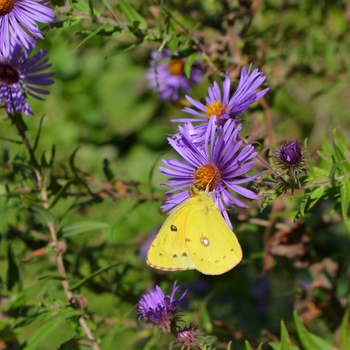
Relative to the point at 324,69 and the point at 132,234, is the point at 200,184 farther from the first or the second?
the point at 132,234

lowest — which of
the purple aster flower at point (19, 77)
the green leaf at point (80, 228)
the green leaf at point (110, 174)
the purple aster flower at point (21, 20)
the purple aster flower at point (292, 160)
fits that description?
the green leaf at point (80, 228)

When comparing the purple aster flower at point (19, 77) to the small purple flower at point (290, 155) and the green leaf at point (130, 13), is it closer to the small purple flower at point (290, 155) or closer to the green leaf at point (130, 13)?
the green leaf at point (130, 13)

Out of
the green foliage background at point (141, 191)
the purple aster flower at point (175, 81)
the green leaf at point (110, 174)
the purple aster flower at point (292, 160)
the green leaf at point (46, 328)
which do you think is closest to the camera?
the purple aster flower at point (292, 160)

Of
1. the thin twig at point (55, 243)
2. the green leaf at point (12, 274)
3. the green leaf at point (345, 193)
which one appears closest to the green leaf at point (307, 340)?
the green leaf at point (345, 193)

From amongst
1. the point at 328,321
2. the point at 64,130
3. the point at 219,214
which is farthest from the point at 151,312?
the point at 64,130

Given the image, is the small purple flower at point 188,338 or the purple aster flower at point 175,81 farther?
the purple aster flower at point 175,81

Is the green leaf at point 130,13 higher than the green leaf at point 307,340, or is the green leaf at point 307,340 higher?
the green leaf at point 130,13

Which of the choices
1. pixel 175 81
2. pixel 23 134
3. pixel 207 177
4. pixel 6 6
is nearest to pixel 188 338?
pixel 207 177

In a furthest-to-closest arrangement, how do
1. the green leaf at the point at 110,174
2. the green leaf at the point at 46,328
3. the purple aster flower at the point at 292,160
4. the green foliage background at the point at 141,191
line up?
the green leaf at the point at 110,174 → the green foliage background at the point at 141,191 → the green leaf at the point at 46,328 → the purple aster flower at the point at 292,160

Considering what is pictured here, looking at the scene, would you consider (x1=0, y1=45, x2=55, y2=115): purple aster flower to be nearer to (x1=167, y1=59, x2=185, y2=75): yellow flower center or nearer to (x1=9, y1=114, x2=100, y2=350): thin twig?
(x1=9, y1=114, x2=100, y2=350): thin twig

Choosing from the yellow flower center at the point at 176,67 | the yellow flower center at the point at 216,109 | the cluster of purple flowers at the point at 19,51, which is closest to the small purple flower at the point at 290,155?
the yellow flower center at the point at 216,109
